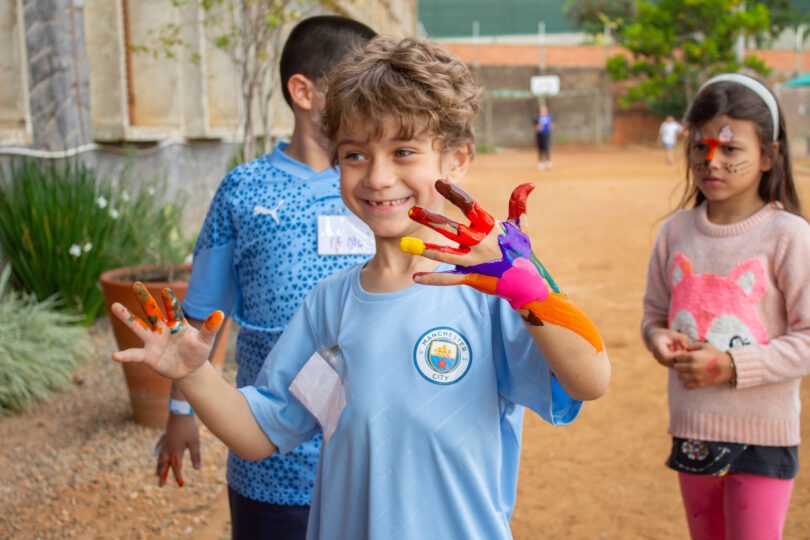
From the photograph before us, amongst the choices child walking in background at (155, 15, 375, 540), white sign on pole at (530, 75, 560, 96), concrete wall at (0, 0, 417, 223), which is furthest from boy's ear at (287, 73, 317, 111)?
white sign on pole at (530, 75, 560, 96)

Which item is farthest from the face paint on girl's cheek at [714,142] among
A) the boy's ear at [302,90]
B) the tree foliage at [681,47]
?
the tree foliage at [681,47]

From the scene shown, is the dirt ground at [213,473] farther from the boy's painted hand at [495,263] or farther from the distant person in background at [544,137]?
the distant person in background at [544,137]

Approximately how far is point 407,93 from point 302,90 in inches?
36.7

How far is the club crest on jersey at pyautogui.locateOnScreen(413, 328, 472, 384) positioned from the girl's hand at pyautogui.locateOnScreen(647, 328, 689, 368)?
1075 mm

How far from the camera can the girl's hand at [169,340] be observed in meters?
1.54

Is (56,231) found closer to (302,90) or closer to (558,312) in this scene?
(302,90)

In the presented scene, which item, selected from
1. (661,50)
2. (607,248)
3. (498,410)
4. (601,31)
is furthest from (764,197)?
(601,31)

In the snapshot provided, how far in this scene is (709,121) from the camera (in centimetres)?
258

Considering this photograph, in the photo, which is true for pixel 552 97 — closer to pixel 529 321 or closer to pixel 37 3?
pixel 37 3

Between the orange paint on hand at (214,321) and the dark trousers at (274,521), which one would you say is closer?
the orange paint on hand at (214,321)

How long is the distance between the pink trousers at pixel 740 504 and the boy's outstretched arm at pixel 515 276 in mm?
1225

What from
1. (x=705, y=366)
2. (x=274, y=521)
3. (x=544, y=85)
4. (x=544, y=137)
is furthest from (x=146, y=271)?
(x=544, y=85)

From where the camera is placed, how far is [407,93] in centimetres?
160

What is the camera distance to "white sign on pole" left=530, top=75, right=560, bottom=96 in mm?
37156
